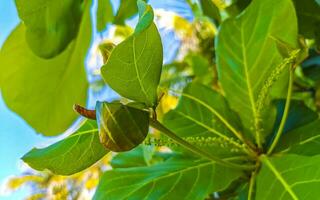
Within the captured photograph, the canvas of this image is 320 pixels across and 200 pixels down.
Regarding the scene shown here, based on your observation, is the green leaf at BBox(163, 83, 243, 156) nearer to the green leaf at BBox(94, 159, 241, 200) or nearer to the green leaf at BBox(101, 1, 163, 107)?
the green leaf at BBox(94, 159, 241, 200)

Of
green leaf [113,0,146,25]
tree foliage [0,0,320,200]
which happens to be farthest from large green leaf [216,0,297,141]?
green leaf [113,0,146,25]

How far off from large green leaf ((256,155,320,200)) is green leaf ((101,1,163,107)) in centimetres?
12

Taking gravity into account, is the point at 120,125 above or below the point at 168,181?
above

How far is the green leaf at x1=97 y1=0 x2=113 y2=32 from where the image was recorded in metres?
0.66

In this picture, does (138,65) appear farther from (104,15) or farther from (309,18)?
(104,15)

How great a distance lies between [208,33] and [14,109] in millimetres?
652

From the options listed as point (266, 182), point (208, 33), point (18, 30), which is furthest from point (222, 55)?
point (208, 33)

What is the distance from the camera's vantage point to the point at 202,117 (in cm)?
54

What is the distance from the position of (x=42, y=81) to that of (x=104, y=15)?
0.11 metres

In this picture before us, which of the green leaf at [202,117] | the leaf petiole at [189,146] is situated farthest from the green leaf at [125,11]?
the leaf petiole at [189,146]

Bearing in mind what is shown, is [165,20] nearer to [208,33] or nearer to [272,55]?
[208,33]

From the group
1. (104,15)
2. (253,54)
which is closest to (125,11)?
(104,15)

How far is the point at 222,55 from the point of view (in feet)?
1.73

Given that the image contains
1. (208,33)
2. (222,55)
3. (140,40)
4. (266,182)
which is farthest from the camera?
(208,33)
